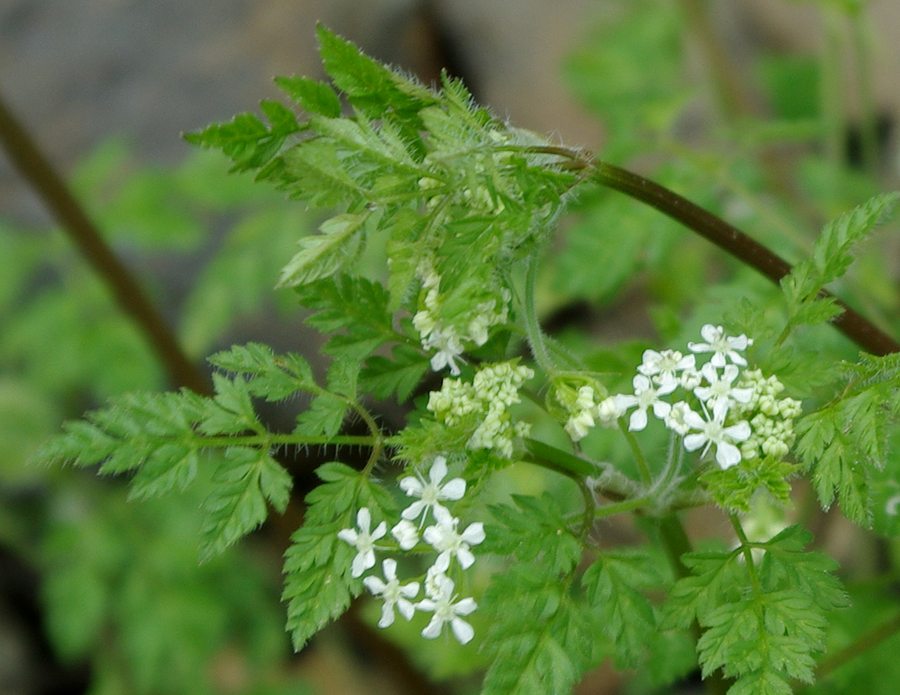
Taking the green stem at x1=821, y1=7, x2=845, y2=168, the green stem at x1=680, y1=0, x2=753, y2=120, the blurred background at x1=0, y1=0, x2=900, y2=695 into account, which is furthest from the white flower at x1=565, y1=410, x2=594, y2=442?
the green stem at x1=680, y1=0, x2=753, y2=120

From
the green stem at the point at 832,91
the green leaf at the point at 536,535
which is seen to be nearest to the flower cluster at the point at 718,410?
the green leaf at the point at 536,535

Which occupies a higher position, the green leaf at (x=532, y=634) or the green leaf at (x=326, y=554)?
the green leaf at (x=326, y=554)

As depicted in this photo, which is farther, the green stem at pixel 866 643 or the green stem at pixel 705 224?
the green stem at pixel 866 643

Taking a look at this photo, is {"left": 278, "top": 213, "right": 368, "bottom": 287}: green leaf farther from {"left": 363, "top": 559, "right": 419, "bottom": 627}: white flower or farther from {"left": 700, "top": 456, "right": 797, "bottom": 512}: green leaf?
{"left": 700, "top": 456, "right": 797, "bottom": 512}: green leaf

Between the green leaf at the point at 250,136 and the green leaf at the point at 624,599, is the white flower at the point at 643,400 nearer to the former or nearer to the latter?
the green leaf at the point at 624,599

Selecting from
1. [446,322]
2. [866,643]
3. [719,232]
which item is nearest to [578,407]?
[446,322]

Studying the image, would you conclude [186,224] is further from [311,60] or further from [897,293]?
[897,293]

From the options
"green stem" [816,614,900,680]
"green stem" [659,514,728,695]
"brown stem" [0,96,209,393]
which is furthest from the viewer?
"brown stem" [0,96,209,393]

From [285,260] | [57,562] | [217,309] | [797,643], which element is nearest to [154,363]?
[217,309]
